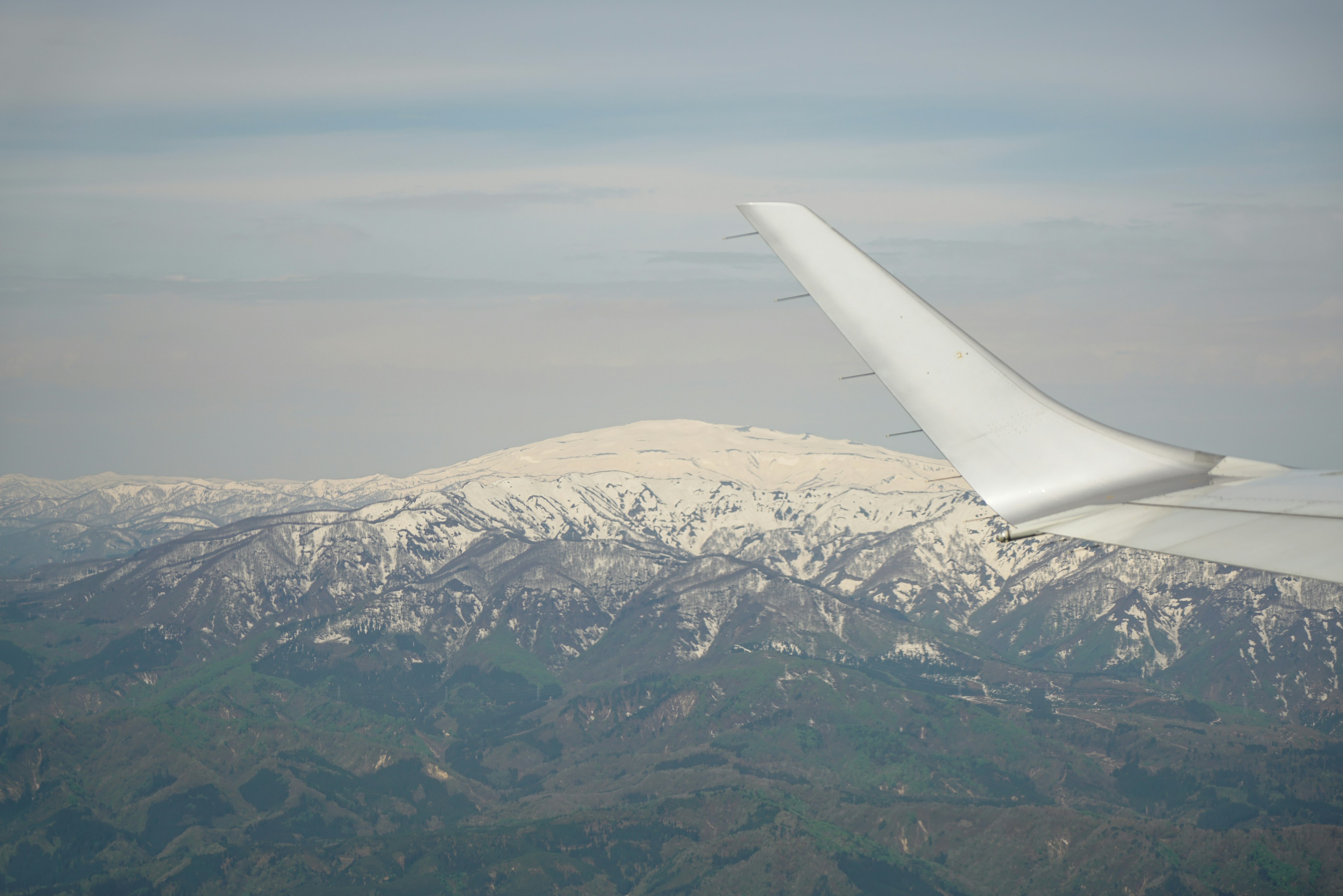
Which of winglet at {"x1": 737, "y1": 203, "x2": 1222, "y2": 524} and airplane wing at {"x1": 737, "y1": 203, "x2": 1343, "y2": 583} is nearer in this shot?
airplane wing at {"x1": 737, "y1": 203, "x2": 1343, "y2": 583}

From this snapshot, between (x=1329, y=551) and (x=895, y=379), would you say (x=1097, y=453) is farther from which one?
(x=1329, y=551)

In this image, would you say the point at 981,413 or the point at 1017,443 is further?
the point at 981,413

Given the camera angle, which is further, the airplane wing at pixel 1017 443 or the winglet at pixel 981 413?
the winglet at pixel 981 413

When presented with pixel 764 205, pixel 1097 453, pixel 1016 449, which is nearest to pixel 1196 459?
pixel 1097 453

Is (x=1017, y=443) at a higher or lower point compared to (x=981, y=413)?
lower
